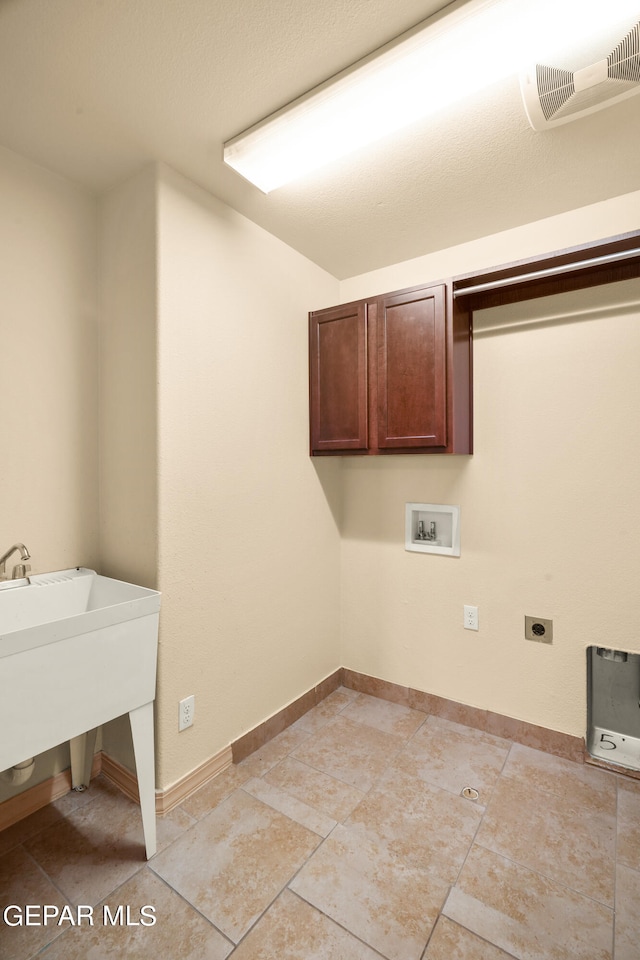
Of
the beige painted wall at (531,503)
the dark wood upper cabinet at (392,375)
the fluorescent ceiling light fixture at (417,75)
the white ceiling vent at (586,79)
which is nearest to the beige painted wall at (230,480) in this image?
the dark wood upper cabinet at (392,375)

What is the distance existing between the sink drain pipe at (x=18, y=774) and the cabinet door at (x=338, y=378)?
1.72m

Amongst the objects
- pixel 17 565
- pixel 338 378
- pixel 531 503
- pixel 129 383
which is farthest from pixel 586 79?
pixel 17 565

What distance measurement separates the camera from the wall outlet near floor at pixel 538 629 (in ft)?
6.70

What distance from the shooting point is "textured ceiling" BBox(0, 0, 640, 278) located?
3.74ft

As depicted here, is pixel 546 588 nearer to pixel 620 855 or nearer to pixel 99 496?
pixel 620 855

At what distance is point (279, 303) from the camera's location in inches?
86.3

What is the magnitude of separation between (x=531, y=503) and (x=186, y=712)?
1.72 meters

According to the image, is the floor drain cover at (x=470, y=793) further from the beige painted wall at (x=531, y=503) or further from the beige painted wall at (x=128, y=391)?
the beige painted wall at (x=128, y=391)

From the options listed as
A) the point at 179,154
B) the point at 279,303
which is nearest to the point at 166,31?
the point at 179,154

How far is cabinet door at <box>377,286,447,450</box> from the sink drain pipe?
183 cm

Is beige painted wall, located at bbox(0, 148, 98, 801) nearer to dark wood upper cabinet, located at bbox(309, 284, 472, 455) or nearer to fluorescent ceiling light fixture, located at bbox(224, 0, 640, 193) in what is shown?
fluorescent ceiling light fixture, located at bbox(224, 0, 640, 193)

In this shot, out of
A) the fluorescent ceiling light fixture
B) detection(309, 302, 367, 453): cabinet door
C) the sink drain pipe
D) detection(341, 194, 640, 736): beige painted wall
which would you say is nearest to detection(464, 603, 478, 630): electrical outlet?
detection(341, 194, 640, 736): beige painted wall

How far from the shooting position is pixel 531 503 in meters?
2.08

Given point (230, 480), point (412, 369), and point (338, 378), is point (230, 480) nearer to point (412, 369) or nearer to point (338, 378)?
point (338, 378)
